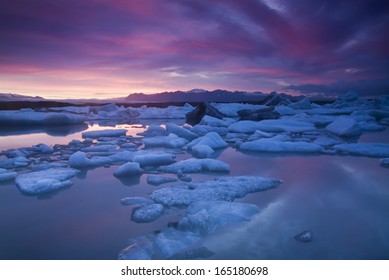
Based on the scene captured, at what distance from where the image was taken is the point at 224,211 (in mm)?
1818

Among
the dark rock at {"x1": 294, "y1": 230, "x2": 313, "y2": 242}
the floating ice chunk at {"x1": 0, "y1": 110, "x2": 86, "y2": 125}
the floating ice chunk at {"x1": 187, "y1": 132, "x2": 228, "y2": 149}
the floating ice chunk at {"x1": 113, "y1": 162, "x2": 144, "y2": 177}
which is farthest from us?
the floating ice chunk at {"x1": 0, "y1": 110, "x2": 86, "y2": 125}

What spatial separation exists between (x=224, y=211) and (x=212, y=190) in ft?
1.60

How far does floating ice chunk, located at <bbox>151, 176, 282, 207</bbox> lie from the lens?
2145 millimetres

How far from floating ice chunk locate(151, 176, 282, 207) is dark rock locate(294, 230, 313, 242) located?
2.25 ft

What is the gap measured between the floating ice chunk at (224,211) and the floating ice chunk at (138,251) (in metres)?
0.44

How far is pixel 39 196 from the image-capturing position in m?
2.31

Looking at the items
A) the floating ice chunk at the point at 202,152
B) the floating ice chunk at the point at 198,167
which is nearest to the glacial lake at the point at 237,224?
the floating ice chunk at the point at 198,167

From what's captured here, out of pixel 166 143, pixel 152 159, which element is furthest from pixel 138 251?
pixel 166 143

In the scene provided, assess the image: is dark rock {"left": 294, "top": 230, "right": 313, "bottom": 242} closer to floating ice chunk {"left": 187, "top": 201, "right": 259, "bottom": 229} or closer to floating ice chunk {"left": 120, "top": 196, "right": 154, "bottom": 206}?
floating ice chunk {"left": 187, "top": 201, "right": 259, "bottom": 229}

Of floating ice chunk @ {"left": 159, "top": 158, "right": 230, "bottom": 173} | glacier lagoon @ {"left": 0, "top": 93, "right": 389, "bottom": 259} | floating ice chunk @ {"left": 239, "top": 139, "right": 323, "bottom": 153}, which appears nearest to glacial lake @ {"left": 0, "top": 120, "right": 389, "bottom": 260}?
glacier lagoon @ {"left": 0, "top": 93, "right": 389, "bottom": 259}

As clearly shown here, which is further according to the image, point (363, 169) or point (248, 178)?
point (363, 169)
